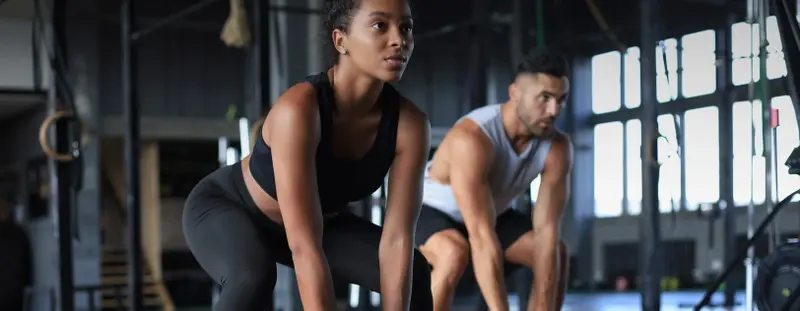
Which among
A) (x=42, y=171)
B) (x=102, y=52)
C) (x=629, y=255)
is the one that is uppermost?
(x=102, y=52)

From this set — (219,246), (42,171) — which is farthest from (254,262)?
(42,171)

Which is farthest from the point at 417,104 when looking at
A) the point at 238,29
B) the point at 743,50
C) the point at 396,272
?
the point at 396,272

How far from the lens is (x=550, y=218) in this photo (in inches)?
119

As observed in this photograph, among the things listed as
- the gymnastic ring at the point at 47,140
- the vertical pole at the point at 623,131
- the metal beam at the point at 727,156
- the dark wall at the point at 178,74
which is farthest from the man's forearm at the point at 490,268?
the vertical pole at the point at 623,131

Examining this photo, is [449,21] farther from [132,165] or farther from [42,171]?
[132,165]

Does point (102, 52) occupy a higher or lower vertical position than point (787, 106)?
higher

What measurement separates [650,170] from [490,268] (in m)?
1.49

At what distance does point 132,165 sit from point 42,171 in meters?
6.34

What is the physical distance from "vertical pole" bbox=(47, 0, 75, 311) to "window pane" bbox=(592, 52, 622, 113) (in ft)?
27.1

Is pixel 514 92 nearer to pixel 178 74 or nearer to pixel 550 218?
pixel 550 218

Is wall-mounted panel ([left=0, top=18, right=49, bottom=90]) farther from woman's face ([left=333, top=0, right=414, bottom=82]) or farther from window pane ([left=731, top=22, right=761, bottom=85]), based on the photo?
woman's face ([left=333, top=0, right=414, bottom=82])

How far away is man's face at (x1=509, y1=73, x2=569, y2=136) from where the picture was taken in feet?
9.15

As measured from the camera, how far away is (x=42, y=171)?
10812 millimetres

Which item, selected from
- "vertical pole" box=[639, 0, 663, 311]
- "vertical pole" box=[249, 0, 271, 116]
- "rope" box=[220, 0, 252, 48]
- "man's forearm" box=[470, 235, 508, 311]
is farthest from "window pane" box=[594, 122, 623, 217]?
"man's forearm" box=[470, 235, 508, 311]
